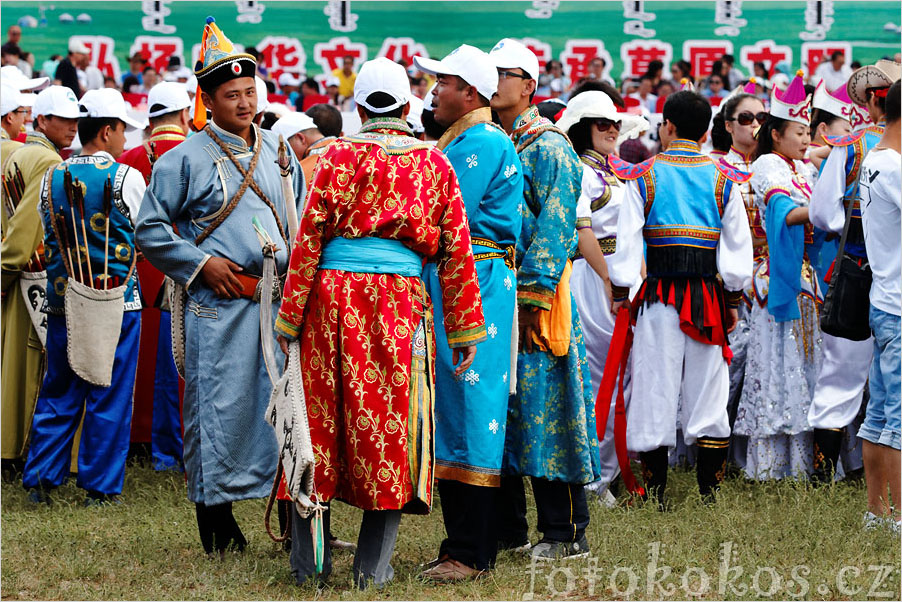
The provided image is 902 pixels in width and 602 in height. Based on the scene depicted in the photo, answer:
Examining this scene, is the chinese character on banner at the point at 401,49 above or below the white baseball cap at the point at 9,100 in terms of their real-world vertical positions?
above

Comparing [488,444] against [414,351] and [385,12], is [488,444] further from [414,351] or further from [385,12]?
[385,12]

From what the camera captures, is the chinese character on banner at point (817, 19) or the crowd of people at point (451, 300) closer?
the crowd of people at point (451, 300)

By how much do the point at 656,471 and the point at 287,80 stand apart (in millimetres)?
14017

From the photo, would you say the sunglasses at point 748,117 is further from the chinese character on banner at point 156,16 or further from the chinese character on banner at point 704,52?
the chinese character on banner at point 156,16

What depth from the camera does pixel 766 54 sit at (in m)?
18.2

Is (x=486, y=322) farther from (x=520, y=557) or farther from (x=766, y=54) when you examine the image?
(x=766, y=54)

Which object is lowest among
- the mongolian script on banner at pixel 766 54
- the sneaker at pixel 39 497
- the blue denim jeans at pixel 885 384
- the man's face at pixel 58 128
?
the sneaker at pixel 39 497

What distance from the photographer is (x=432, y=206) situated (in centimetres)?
406

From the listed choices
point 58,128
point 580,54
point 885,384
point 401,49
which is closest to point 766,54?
point 580,54

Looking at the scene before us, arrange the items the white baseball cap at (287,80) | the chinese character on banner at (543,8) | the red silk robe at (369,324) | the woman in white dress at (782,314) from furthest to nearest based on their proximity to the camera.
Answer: the chinese character on banner at (543,8)
the white baseball cap at (287,80)
the woman in white dress at (782,314)
the red silk robe at (369,324)

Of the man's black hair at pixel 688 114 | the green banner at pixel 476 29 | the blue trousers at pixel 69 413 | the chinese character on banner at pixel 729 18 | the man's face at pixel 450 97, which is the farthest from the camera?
the chinese character on banner at pixel 729 18

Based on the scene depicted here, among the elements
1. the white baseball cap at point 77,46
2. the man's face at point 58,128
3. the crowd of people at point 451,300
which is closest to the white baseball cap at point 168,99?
the crowd of people at point 451,300

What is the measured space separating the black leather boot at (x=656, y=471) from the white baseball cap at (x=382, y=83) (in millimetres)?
2412

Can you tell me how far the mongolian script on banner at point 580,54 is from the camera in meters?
18.4
